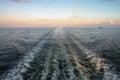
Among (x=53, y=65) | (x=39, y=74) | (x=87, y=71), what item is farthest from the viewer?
(x=53, y=65)

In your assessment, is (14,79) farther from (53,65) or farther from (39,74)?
(53,65)

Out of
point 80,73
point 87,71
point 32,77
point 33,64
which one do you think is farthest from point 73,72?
point 33,64

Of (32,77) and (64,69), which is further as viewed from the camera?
(64,69)

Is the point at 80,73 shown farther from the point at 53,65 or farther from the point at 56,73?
the point at 53,65

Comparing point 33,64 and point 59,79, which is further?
point 33,64

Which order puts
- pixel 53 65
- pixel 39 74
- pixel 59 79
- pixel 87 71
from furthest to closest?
pixel 53 65 < pixel 87 71 < pixel 39 74 < pixel 59 79

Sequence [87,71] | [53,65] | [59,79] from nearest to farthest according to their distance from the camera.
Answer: [59,79] < [87,71] < [53,65]

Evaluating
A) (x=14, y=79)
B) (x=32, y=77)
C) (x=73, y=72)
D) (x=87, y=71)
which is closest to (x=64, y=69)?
(x=73, y=72)

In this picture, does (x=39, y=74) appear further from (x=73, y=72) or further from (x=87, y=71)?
(x=87, y=71)

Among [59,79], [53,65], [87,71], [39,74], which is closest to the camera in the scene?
[59,79]
